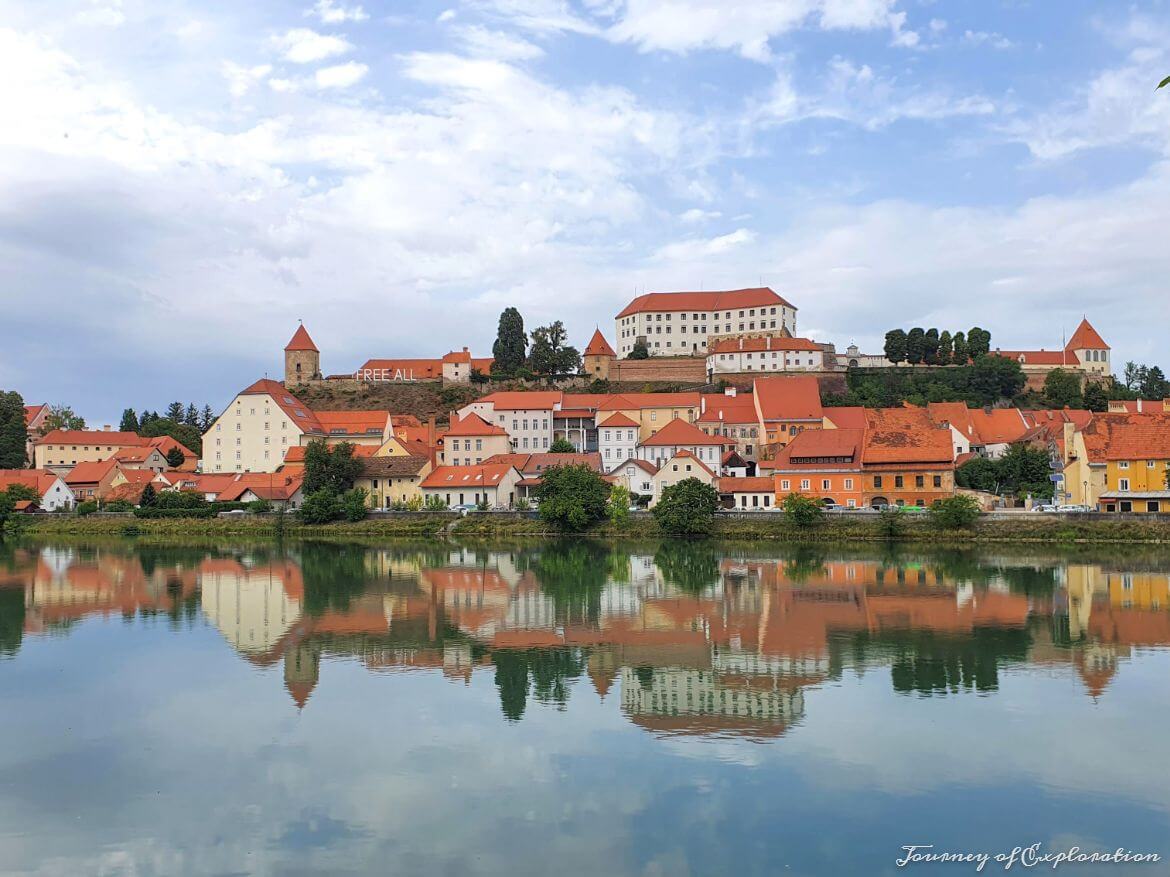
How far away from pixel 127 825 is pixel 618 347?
72.2 m

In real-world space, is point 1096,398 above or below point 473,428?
above

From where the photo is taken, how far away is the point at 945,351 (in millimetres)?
71500

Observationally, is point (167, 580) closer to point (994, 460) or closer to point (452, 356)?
point (994, 460)

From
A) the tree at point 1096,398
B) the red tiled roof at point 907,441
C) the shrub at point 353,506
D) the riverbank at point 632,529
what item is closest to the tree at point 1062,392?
the tree at point 1096,398

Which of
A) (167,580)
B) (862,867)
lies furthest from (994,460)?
(862,867)

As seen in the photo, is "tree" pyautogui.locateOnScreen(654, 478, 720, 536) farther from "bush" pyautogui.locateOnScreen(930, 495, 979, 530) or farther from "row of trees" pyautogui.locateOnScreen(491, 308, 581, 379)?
"row of trees" pyautogui.locateOnScreen(491, 308, 581, 379)

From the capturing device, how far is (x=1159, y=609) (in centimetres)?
2306

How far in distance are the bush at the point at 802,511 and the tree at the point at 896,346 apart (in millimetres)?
34053

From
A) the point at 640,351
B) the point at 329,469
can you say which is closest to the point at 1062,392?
the point at 640,351

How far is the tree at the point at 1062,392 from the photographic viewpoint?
64625 millimetres

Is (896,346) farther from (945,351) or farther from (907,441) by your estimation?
(907,441)

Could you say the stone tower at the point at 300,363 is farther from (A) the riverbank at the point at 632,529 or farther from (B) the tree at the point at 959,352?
(B) the tree at the point at 959,352

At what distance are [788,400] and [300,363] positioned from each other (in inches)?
1566

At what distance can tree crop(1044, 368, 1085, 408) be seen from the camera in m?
64.6
